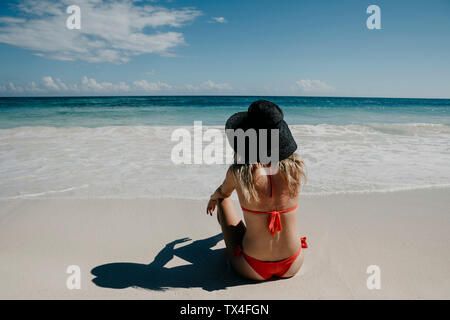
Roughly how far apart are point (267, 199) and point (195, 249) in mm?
1294

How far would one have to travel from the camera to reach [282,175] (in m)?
2.04

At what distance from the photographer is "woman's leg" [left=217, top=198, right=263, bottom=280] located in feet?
7.77

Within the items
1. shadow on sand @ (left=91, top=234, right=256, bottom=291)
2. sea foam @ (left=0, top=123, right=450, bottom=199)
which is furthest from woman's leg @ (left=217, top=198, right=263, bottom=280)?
sea foam @ (left=0, top=123, right=450, bottom=199)

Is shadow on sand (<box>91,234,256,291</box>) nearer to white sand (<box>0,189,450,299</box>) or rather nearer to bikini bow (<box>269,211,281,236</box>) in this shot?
white sand (<box>0,189,450,299</box>)

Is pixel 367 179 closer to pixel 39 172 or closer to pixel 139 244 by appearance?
pixel 139 244

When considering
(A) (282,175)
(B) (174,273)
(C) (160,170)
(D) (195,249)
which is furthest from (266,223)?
(C) (160,170)

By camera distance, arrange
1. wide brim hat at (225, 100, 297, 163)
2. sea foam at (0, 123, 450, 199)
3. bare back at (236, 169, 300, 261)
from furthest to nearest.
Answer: sea foam at (0, 123, 450, 199) < bare back at (236, 169, 300, 261) < wide brim hat at (225, 100, 297, 163)

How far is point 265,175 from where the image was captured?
80.4 inches

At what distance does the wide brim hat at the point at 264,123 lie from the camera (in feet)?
6.29

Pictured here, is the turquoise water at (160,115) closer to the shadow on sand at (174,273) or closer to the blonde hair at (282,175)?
the shadow on sand at (174,273)

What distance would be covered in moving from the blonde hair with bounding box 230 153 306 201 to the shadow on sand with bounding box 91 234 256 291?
91 centimetres
